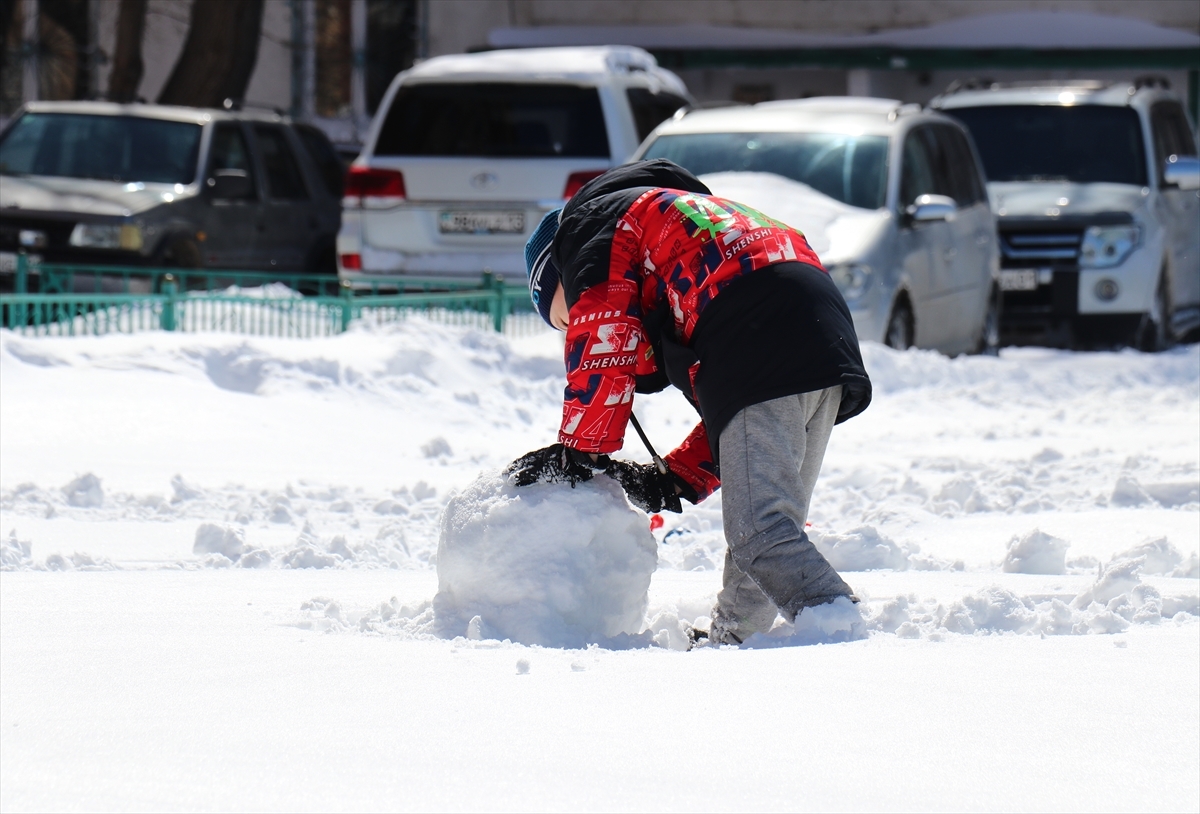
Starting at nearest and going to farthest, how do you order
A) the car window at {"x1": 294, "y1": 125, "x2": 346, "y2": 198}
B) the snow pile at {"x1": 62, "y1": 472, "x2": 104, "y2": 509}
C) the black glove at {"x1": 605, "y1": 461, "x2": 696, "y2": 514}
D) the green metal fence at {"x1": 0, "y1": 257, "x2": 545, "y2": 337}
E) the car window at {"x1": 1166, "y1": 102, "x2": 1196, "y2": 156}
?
the black glove at {"x1": 605, "y1": 461, "x2": 696, "y2": 514} < the snow pile at {"x1": 62, "y1": 472, "x2": 104, "y2": 509} < the green metal fence at {"x1": 0, "y1": 257, "x2": 545, "y2": 337} < the car window at {"x1": 1166, "y1": 102, "x2": 1196, "y2": 156} < the car window at {"x1": 294, "y1": 125, "x2": 346, "y2": 198}

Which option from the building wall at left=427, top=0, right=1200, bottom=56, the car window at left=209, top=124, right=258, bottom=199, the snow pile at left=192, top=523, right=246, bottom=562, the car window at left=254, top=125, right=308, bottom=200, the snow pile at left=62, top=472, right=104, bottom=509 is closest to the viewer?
the snow pile at left=192, top=523, right=246, bottom=562

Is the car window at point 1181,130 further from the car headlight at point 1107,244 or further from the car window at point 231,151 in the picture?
the car window at point 231,151

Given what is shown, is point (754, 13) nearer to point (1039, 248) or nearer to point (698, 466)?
point (1039, 248)

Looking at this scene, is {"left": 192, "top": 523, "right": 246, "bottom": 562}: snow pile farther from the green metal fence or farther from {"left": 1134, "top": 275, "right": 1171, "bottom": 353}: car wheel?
{"left": 1134, "top": 275, "right": 1171, "bottom": 353}: car wheel

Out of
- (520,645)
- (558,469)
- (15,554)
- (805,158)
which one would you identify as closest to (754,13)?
(805,158)

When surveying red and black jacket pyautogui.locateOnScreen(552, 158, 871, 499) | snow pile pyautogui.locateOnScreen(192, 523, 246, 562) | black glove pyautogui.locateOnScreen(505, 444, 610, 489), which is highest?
red and black jacket pyautogui.locateOnScreen(552, 158, 871, 499)

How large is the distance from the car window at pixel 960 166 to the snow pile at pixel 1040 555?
224 inches

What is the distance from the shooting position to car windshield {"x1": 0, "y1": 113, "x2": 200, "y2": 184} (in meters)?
10.8

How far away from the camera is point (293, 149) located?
12.1 meters

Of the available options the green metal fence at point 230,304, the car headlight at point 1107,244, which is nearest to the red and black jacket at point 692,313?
the green metal fence at point 230,304

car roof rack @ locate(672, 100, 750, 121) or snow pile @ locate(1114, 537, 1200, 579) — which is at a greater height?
car roof rack @ locate(672, 100, 750, 121)

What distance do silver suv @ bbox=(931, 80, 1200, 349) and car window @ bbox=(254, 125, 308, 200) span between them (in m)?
4.59

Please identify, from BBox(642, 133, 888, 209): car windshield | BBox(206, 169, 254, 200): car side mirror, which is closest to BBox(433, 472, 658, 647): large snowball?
BBox(642, 133, 888, 209): car windshield

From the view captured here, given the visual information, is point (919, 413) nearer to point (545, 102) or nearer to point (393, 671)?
point (545, 102)
